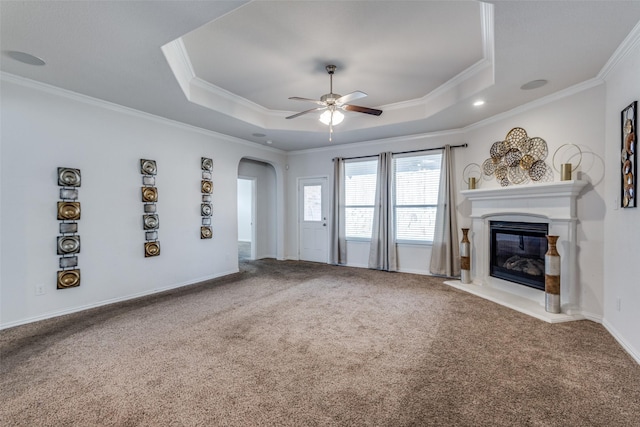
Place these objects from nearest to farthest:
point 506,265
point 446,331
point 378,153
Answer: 1. point 446,331
2. point 506,265
3. point 378,153

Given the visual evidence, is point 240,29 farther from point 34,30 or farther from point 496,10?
point 496,10

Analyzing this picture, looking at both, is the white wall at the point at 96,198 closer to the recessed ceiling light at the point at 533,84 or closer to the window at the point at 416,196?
the window at the point at 416,196

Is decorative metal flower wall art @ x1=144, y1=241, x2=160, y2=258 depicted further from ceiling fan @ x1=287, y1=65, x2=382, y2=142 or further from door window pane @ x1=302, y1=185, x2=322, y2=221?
door window pane @ x1=302, y1=185, x2=322, y2=221

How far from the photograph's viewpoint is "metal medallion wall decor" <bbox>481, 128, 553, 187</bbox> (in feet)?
12.5

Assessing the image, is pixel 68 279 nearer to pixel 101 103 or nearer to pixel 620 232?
pixel 101 103

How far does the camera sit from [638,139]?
2479 millimetres

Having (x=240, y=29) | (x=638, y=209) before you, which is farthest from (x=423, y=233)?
(x=240, y=29)

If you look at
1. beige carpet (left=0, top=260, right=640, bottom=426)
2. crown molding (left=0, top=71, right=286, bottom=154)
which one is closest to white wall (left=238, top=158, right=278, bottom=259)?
crown molding (left=0, top=71, right=286, bottom=154)

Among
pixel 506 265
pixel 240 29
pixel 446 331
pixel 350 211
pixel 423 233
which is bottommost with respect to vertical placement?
pixel 446 331

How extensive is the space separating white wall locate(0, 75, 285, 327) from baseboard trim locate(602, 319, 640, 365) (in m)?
5.44

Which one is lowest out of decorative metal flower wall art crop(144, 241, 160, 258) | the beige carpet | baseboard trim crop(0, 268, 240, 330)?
the beige carpet

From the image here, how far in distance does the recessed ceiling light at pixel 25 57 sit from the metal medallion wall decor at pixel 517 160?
18.6 feet

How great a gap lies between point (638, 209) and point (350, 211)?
14.4 feet

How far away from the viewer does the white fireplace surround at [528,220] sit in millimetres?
3354
